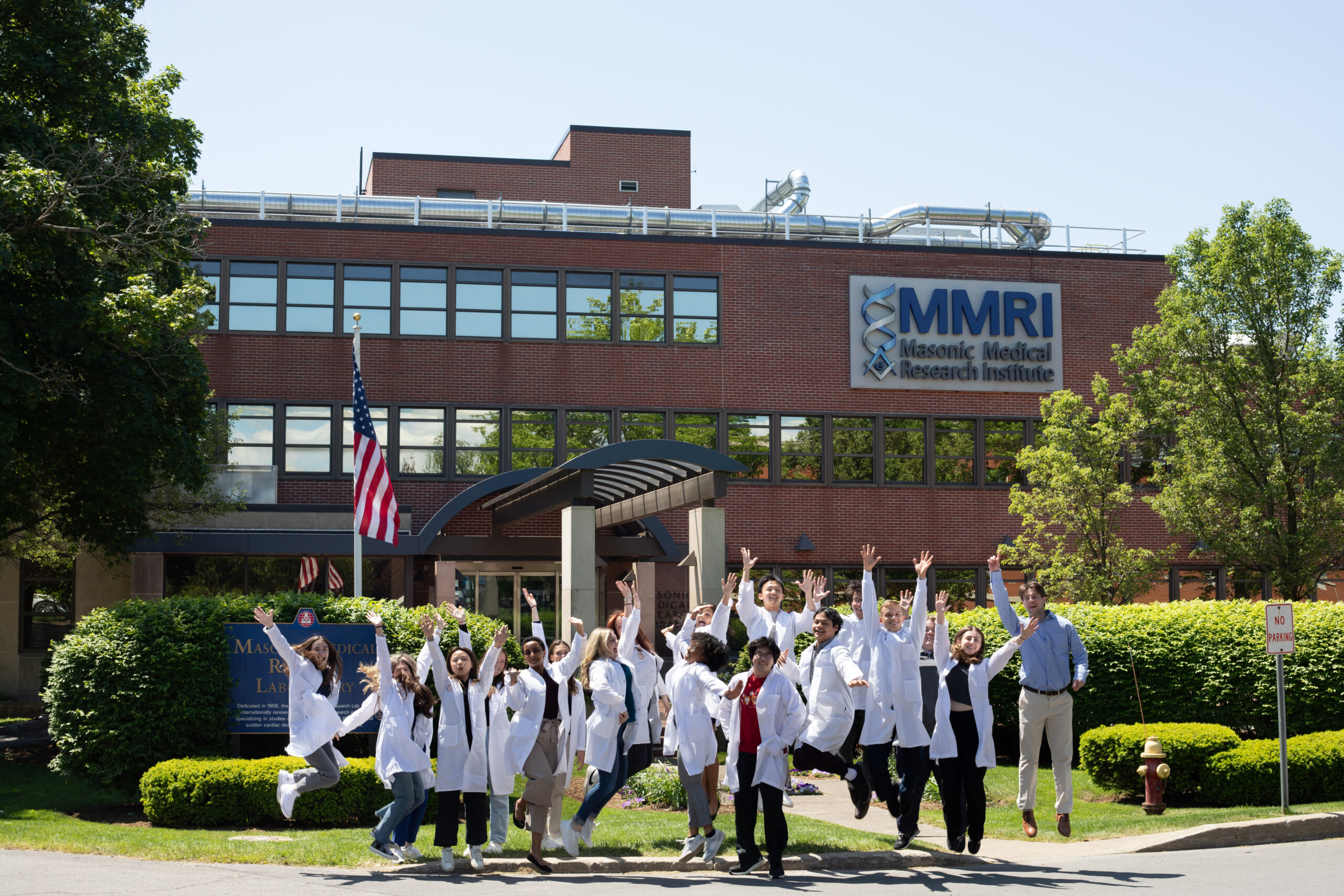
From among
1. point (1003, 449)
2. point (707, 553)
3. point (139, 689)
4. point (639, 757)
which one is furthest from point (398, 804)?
point (1003, 449)

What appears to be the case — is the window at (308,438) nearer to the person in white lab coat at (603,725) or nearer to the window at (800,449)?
the window at (800,449)

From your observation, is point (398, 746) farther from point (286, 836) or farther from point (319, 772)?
point (286, 836)

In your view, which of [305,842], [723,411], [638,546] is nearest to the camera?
[305,842]

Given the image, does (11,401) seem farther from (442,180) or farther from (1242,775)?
(442,180)

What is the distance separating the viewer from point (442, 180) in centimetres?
4169

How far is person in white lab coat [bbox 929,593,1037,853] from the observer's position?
34.3 feet

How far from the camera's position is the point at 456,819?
1020 cm

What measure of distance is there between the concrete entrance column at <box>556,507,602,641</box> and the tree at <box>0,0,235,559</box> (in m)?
5.42

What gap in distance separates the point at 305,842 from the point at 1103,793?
8399 millimetres

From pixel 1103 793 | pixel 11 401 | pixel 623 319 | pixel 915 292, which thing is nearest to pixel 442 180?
pixel 623 319

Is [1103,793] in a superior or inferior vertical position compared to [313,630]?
→ inferior

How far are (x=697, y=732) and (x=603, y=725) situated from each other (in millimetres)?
936

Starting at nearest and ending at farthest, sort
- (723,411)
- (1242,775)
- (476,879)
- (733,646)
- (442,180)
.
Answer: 1. (476,879)
2. (1242,775)
3. (733,646)
4. (723,411)
5. (442,180)

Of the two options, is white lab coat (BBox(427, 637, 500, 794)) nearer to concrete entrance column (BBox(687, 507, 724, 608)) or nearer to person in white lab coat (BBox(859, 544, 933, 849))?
person in white lab coat (BBox(859, 544, 933, 849))
